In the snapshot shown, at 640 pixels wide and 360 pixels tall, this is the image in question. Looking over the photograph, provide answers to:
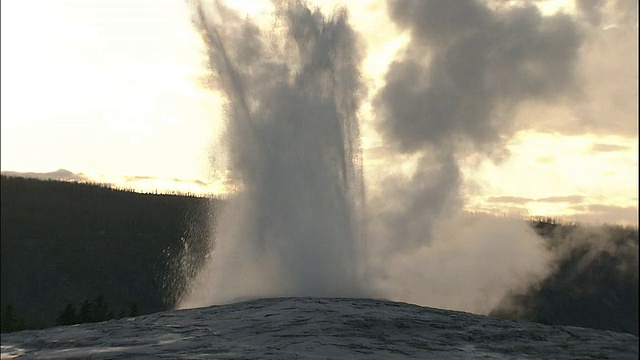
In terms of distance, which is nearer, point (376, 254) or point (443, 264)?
point (376, 254)

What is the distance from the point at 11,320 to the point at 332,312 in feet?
103

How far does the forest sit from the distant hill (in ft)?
0.42

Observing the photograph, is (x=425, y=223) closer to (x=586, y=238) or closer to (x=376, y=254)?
(x=376, y=254)

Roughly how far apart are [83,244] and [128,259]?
21.3 feet

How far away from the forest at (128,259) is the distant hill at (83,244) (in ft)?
0.42

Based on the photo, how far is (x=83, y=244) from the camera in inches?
4129

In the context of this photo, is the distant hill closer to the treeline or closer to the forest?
the forest

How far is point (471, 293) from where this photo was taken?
4981 centimetres

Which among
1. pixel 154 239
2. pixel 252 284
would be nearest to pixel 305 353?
pixel 252 284

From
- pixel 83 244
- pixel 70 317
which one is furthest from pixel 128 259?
pixel 70 317

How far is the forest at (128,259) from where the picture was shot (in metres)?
92.0

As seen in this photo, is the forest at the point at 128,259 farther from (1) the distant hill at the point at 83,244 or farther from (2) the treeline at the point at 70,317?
(2) the treeline at the point at 70,317

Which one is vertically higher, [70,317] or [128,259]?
[128,259]

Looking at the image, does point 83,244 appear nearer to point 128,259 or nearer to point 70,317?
point 128,259
